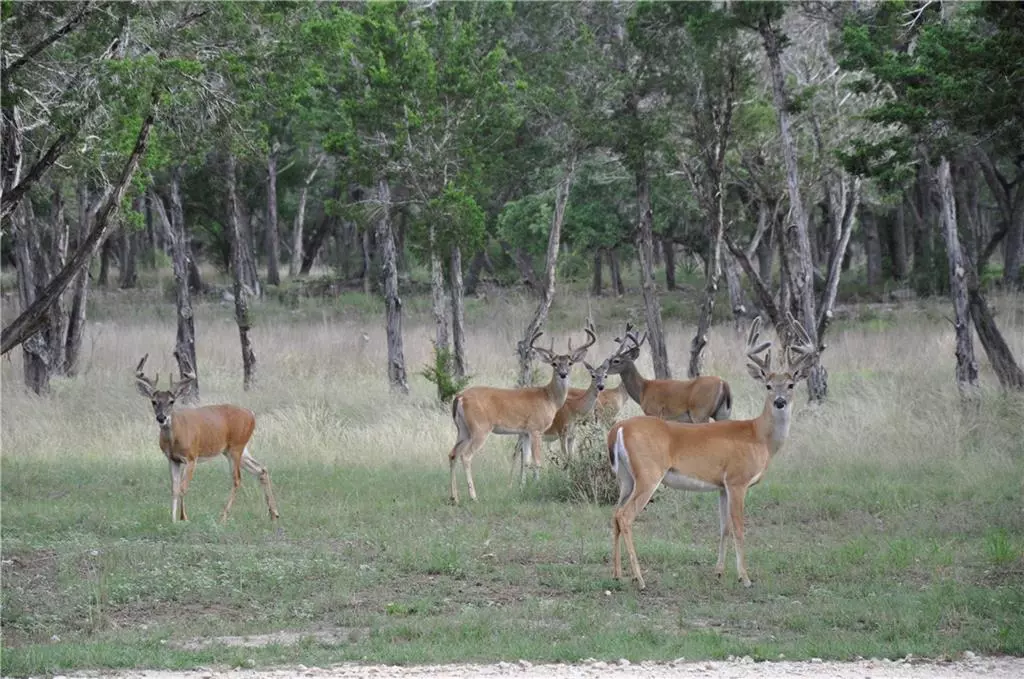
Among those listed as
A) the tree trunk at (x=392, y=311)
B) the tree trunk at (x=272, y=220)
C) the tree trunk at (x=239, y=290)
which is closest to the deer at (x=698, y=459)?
the tree trunk at (x=392, y=311)

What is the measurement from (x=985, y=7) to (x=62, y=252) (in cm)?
1670

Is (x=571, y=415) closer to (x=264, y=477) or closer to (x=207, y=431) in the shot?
(x=264, y=477)

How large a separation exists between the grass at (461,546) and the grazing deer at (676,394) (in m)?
1.10

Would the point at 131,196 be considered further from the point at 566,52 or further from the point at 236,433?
the point at 566,52

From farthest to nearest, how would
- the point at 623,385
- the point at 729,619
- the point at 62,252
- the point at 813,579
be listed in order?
the point at 62,252 → the point at 623,385 → the point at 813,579 → the point at 729,619

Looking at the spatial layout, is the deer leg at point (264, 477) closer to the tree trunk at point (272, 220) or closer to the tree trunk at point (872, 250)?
the tree trunk at point (872, 250)

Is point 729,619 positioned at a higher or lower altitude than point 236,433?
lower

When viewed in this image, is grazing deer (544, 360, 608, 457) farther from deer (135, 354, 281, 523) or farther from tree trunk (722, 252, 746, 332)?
tree trunk (722, 252, 746, 332)

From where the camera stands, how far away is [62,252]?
24281 millimetres

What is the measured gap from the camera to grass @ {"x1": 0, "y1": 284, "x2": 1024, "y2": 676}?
8.93m

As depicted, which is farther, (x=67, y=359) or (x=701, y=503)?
(x=67, y=359)

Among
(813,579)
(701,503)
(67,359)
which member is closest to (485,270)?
(67,359)

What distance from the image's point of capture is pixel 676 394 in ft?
53.3

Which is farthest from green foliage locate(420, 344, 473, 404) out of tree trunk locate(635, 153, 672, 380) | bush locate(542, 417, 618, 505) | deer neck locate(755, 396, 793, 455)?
deer neck locate(755, 396, 793, 455)
